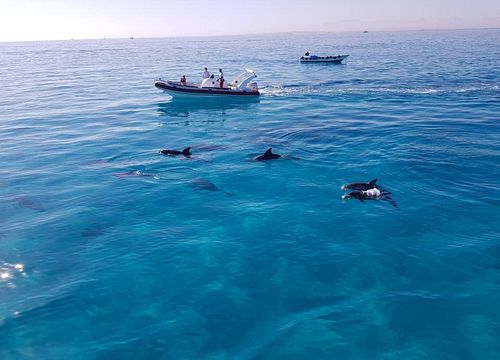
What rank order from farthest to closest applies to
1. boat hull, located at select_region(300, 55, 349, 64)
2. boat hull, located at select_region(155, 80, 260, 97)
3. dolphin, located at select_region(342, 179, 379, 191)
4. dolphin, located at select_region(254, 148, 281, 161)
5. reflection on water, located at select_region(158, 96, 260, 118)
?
boat hull, located at select_region(300, 55, 349, 64)
boat hull, located at select_region(155, 80, 260, 97)
reflection on water, located at select_region(158, 96, 260, 118)
dolphin, located at select_region(254, 148, 281, 161)
dolphin, located at select_region(342, 179, 379, 191)

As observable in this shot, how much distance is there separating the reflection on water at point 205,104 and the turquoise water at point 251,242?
30.4 feet

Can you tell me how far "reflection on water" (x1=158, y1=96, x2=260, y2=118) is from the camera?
150 feet

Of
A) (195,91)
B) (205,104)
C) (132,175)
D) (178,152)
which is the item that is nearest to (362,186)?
(178,152)

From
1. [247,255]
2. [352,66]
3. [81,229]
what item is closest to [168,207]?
[81,229]

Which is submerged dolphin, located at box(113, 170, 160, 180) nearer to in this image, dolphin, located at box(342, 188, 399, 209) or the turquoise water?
the turquoise water

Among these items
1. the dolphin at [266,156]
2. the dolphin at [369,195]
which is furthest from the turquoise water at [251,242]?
the dolphin at [266,156]

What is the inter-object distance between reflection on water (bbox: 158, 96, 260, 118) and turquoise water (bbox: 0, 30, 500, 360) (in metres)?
9.28

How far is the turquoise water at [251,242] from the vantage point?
40.7ft

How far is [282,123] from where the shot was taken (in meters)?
37.5

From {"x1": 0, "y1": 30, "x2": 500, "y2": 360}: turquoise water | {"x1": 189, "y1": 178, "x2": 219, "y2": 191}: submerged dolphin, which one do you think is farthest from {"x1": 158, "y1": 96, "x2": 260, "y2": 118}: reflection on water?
{"x1": 189, "y1": 178, "x2": 219, "y2": 191}: submerged dolphin

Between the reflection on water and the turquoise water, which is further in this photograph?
the reflection on water

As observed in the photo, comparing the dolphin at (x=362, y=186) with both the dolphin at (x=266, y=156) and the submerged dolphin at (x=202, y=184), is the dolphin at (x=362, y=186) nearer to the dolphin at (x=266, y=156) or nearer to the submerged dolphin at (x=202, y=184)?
the dolphin at (x=266, y=156)

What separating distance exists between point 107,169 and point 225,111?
2090 centimetres

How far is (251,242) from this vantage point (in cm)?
1758
